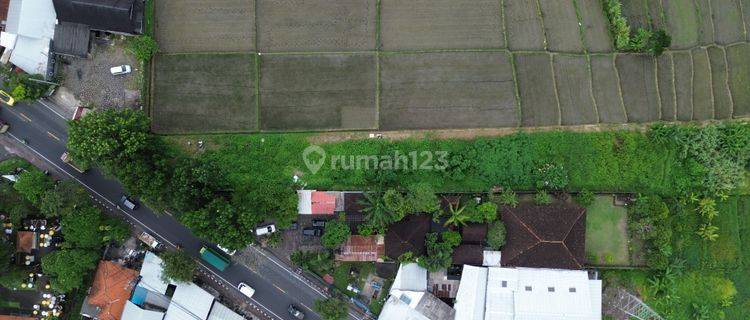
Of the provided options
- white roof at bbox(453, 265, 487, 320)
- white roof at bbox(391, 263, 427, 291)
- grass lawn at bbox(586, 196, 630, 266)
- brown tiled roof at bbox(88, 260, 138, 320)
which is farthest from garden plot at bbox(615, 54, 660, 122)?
brown tiled roof at bbox(88, 260, 138, 320)

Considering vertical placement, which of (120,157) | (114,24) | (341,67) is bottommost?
(120,157)

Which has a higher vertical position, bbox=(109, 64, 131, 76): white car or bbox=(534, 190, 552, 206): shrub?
bbox=(109, 64, 131, 76): white car

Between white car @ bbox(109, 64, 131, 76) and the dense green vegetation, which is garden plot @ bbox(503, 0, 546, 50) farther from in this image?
the dense green vegetation

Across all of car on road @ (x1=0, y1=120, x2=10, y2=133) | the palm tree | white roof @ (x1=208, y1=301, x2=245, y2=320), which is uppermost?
car on road @ (x1=0, y1=120, x2=10, y2=133)

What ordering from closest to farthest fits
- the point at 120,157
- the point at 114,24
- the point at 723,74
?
the point at 120,157, the point at 114,24, the point at 723,74

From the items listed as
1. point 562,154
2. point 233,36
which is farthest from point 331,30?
point 562,154

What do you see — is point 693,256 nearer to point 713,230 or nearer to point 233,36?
point 713,230

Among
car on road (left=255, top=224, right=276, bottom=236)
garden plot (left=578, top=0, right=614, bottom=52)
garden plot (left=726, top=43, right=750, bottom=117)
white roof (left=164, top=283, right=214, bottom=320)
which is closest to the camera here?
white roof (left=164, top=283, right=214, bottom=320)
